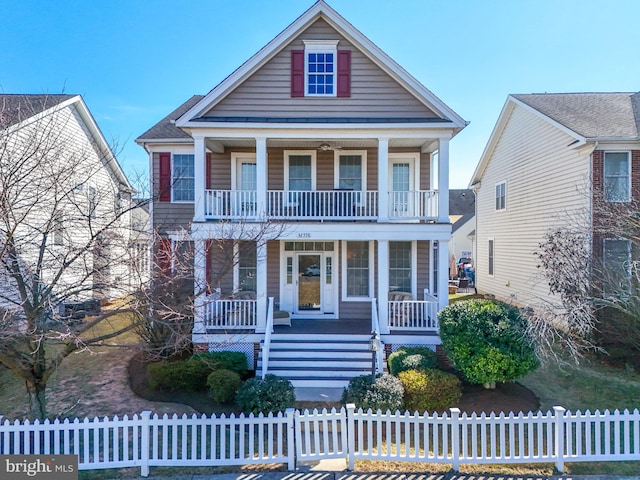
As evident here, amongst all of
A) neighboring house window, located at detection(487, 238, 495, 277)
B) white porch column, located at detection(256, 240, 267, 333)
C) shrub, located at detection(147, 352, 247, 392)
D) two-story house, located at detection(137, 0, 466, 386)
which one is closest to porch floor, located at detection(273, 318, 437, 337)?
two-story house, located at detection(137, 0, 466, 386)

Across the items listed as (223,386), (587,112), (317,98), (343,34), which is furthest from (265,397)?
(587,112)

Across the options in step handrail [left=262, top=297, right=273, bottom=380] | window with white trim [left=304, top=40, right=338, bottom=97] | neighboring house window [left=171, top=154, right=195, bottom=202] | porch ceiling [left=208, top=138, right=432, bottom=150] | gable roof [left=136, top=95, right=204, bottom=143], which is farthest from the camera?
neighboring house window [left=171, top=154, right=195, bottom=202]

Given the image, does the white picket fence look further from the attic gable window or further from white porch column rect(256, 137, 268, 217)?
the attic gable window

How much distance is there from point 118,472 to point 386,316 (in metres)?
6.77

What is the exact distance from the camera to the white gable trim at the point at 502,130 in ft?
40.5

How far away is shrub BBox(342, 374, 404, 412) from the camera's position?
7098mm

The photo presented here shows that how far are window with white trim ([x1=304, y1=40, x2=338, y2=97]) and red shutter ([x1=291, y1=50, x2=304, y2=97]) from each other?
123 mm

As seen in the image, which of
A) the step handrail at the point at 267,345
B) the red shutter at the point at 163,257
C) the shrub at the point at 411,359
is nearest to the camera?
the red shutter at the point at 163,257

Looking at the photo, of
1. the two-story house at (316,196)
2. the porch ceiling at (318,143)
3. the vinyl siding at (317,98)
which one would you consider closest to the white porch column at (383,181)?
the two-story house at (316,196)

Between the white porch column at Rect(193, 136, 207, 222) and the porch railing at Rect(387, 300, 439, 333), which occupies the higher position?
the white porch column at Rect(193, 136, 207, 222)

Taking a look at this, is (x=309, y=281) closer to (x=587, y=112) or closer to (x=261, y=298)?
(x=261, y=298)

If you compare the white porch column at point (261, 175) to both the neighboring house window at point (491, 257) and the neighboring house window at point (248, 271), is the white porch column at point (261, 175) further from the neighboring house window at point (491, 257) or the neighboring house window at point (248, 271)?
the neighboring house window at point (491, 257)

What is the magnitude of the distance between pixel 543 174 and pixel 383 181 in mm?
8678

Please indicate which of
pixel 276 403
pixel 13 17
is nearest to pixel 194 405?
pixel 276 403
